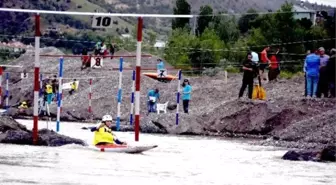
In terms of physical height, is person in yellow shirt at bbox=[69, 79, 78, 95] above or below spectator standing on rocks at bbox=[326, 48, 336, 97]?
below

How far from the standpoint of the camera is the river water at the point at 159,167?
1877 cm

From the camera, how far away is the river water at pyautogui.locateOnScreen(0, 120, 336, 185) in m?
18.8

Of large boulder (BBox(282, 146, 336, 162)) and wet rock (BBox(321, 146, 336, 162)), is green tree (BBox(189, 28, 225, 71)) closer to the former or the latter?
large boulder (BBox(282, 146, 336, 162))

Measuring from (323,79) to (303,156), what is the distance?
1156cm

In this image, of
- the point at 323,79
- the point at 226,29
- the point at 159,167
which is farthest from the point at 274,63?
the point at 226,29

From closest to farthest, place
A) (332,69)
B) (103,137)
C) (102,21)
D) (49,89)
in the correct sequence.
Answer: (102,21) → (103,137) → (332,69) → (49,89)

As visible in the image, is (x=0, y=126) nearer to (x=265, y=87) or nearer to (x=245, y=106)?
(x=245, y=106)

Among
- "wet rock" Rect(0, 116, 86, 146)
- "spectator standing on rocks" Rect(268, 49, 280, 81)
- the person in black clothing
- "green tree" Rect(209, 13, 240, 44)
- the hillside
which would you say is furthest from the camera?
"green tree" Rect(209, 13, 240, 44)

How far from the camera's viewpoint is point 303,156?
2475cm

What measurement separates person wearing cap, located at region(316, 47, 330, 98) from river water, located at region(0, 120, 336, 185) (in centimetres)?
777

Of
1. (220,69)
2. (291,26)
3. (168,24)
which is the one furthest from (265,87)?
(168,24)

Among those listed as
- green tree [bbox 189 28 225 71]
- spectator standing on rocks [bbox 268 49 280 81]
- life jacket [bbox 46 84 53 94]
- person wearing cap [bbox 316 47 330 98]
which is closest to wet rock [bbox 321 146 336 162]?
person wearing cap [bbox 316 47 330 98]

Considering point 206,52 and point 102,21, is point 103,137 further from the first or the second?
point 206,52

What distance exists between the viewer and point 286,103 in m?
36.5
